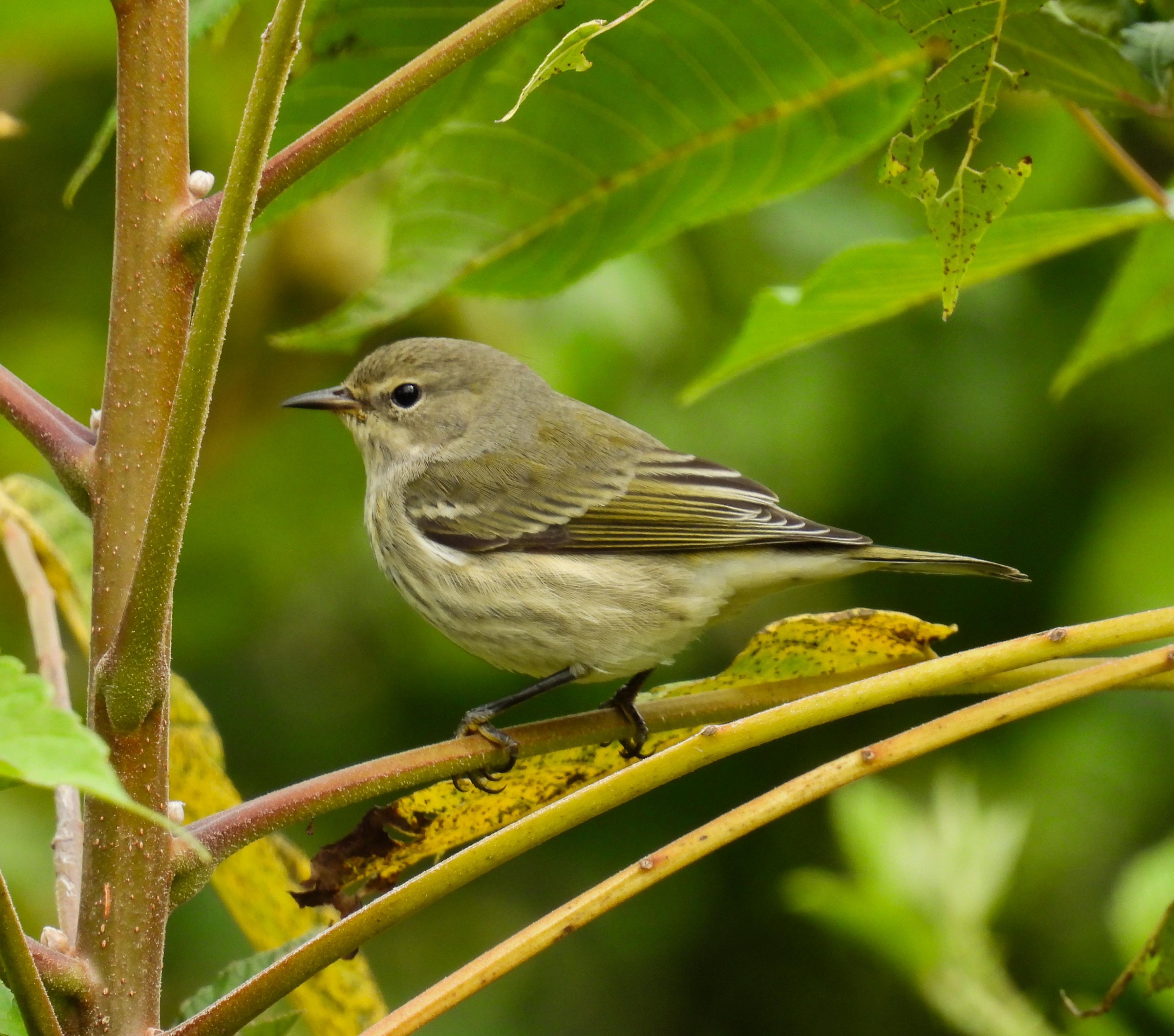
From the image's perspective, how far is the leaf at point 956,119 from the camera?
1.43 m

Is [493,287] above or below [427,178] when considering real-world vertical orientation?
below

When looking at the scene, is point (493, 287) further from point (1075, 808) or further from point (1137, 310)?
point (1075, 808)

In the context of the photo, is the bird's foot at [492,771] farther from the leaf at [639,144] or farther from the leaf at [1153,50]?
the leaf at [1153,50]

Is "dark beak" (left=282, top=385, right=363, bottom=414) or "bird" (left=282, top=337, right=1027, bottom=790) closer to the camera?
"bird" (left=282, top=337, right=1027, bottom=790)

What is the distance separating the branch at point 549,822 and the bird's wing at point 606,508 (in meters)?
1.59

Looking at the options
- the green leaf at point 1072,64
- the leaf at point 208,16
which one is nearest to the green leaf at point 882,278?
the green leaf at point 1072,64

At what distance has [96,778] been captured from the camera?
771 millimetres

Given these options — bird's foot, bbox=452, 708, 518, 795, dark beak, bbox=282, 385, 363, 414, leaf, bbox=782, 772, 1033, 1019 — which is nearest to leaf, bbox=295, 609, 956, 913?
bird's foot, bbox=452, 708, 518, 795

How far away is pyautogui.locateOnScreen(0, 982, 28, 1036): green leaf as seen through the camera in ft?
4.23

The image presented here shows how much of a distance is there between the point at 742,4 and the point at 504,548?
147cm

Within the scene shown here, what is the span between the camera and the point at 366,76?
1.89 metres

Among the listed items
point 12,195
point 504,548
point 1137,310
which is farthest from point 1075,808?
point 12,195

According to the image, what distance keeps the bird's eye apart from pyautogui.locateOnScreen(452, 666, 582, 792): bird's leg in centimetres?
97

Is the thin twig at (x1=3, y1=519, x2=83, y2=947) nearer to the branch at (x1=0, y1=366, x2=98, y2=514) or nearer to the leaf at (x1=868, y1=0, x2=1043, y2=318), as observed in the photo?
the branch at (x1=0, y1=366, x2=98, y2=514)
